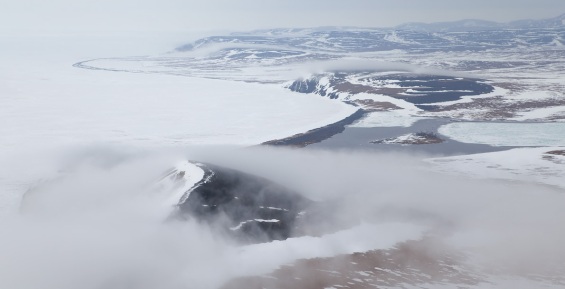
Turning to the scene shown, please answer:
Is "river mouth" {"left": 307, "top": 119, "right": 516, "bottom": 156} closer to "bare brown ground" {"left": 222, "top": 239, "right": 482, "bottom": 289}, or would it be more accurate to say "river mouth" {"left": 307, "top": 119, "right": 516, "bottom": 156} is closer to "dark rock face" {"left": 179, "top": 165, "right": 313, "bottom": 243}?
"dark rock face" {"left": 179, "top": 165, "right": 313, "bottom": 243}

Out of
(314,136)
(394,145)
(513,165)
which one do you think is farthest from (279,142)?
(513,165)

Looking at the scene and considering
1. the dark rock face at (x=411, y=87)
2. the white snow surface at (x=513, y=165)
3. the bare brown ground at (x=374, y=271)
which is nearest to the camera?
the bare brown ground at (x=374, y=271)

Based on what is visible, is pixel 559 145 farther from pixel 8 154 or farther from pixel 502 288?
pixel 8 154

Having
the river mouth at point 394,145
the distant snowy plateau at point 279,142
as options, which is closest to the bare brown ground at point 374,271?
the distant snowy plateau at point 279,142

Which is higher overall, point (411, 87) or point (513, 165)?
point (411, 87)

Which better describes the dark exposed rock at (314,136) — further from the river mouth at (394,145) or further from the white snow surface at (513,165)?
the white snow surface at (513,165)

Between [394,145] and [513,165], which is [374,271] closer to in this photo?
[513,165]
